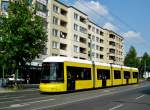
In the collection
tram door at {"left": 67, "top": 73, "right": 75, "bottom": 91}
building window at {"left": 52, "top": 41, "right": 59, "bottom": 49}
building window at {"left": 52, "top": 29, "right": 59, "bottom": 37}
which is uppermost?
building window at {"left": 52, "top": 29, "right": 59, "bottom": 37}

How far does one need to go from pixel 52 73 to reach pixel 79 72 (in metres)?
4.72

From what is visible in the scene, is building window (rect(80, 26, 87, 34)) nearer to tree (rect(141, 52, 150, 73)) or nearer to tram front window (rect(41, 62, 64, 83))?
tree (rect(141, 52, 150, 73))

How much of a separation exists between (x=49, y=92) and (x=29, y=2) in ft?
43.0

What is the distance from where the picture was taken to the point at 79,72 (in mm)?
33594

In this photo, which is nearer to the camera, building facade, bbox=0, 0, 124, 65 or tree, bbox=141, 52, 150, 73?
building facade, bbox=0, 0, 124, 65

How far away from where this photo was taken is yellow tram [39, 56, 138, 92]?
29.3 metres

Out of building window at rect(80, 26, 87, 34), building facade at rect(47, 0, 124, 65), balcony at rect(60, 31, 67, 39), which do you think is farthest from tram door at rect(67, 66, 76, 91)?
building window at rect(80, 26, 87, 34)

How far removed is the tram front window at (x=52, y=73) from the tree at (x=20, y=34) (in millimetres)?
9450

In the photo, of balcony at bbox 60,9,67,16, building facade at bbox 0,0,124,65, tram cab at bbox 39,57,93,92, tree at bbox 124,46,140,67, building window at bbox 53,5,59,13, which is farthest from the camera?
tree at bbox 124,46,140,67

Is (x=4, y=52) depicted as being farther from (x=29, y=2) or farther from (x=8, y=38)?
(x=29, y=2)

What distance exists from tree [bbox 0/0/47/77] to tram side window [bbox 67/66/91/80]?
6.99 m

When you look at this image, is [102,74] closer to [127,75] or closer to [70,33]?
[127,75]

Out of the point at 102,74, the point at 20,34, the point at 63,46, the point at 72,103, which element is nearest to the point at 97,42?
the point at 63,46

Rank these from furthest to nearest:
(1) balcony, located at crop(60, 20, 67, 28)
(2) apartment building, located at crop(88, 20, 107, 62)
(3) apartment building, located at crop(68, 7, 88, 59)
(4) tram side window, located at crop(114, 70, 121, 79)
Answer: (2) apartment building, located at crop(88, 20, 107, 62)
(3) apartment building, located at crop(68, 7, 88, 59)
(1) balcony, located at crop(60, 20, 67, 28)
(4) tram side window, located at crop(114, 70, 121, 79)
